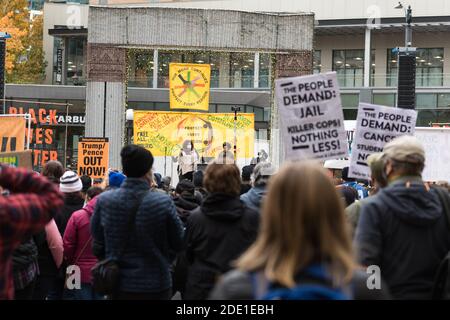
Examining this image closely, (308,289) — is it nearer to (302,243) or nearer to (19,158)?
(302,243)

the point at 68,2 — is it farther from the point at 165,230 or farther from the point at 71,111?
the point at 165,230

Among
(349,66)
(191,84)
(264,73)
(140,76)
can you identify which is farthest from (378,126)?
(349,66)

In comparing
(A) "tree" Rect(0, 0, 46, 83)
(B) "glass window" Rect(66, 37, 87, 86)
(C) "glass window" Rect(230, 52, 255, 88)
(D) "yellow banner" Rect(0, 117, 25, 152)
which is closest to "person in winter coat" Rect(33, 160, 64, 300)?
(D) "yellow banner" Rect(0, 117, 25, 152)

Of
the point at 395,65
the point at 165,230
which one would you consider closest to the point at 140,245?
the point at 165,230

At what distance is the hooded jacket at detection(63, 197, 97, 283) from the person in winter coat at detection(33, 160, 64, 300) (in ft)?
0.70

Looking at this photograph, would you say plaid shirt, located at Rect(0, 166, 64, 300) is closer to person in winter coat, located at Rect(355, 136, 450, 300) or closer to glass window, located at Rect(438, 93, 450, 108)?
person in winter coat, located at Rect(355, 136, 450, 300)

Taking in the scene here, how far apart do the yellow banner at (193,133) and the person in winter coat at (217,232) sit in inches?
667

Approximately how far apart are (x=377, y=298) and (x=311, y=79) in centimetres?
485

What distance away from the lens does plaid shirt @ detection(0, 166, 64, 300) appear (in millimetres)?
3723

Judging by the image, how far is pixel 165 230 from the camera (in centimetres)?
600

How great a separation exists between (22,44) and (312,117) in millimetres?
46220

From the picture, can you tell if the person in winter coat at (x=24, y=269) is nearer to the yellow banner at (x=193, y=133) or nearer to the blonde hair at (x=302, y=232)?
the blonde hair at (x=302, y=232)

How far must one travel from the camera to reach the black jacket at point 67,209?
8195 millimetres

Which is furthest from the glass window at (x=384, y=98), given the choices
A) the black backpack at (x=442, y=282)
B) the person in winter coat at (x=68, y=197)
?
the black backpack at (x=442, y=282)
